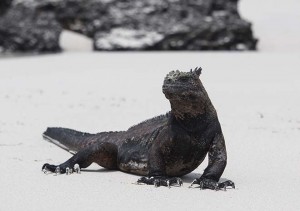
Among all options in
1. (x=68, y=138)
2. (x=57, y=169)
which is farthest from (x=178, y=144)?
(x=68, y=138)

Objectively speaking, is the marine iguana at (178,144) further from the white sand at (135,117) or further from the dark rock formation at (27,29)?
the dark rock formation at (27,29)

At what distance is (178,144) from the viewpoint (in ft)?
14.3

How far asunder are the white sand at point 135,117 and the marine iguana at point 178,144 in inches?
3.5

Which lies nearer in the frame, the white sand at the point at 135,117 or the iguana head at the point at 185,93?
the white sand at the point at 135,117

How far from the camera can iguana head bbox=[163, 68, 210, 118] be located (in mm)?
4105

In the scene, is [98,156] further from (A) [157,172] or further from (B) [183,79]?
(B) [183,79]

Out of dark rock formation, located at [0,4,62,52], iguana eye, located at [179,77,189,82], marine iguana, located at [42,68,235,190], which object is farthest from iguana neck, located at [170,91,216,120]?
dark rock formation, located at [0,4,62,52]

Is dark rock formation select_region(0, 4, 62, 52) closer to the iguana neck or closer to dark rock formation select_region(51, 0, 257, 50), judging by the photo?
dark rock formation select_region(51, 0, 257, 50)

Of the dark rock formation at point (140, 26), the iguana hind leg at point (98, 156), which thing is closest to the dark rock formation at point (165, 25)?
the dark rock formation at point (140, 26)

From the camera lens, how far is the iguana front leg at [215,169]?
4203 mm

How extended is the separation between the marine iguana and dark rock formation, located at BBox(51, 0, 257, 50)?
389 inches

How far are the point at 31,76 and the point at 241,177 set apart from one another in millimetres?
6531

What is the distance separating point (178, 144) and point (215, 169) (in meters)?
0.26

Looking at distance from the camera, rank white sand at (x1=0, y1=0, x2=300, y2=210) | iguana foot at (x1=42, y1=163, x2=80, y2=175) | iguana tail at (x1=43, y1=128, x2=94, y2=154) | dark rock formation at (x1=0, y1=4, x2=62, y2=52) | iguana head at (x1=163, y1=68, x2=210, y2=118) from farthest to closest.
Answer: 1. dark rock formation at (x1=0, y1=4, x2=62, y2=52)
2. iguana tail at (x1=43, y1=128, x2=94, y2=154)
3. iguana foot at (x1=42, y1=163, x2=80, y2=175)
4. iguana head at (x1=163, y1=68, x2=210, y2=118)
5. white sand at (x1=0, y1=0, x2=300, y2=210)
